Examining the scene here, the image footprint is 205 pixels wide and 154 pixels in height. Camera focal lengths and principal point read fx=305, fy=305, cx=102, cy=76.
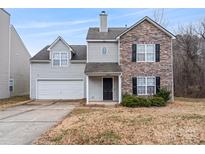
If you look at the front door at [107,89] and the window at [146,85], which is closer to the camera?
the window at [146,85]

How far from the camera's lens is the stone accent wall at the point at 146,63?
2339 cm

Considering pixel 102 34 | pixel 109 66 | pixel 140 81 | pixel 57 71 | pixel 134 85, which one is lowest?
pixel 134 85

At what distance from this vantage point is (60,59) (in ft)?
92.0

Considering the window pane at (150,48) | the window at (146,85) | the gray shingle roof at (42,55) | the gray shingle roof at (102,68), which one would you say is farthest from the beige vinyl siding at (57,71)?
the window pane at (150,48)

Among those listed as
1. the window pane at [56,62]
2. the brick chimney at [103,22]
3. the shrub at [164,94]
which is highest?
the brick chimney at [103,22]

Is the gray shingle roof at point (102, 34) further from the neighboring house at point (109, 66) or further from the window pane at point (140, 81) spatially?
the window pane at point (140, 81)

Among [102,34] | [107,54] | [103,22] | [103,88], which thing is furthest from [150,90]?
[103,22]

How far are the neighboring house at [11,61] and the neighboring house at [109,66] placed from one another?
12.9 feet

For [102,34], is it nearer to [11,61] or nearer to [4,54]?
[4,54]

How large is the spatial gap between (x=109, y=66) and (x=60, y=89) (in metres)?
6.27

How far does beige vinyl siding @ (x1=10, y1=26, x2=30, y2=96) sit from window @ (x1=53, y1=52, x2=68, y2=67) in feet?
22.3

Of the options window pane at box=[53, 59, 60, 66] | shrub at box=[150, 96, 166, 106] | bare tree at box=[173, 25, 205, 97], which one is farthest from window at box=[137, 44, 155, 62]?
bare tree at box=[173, 25, 205, 97]

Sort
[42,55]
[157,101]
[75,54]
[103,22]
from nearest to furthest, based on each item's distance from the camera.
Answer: [157,101] < [103,22] < [42,55] < [75,54]
